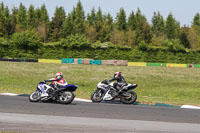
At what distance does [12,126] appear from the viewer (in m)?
9.62

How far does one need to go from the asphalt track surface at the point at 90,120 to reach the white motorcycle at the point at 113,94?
306cm

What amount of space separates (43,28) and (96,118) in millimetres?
96374

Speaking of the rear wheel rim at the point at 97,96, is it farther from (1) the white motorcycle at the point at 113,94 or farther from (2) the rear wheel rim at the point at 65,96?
(2) the rear wheel rim at the point at 65,96

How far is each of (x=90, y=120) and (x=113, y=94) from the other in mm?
6170

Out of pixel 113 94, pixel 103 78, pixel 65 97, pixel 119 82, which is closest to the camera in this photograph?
pixel 65 97

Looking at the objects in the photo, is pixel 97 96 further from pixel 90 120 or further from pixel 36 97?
pixel 90 120

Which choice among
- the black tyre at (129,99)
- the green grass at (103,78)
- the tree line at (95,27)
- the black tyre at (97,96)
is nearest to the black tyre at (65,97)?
the black tyre at (97,96)

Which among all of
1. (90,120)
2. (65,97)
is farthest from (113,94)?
(90,120)

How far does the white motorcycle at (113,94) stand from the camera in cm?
1681

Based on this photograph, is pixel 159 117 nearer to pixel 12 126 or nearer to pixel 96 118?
pixel 96 118

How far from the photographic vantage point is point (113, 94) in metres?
17.1

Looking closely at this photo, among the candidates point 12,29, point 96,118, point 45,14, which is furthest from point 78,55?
point 45,14

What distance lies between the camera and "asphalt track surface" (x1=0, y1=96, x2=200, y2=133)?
9664 mm

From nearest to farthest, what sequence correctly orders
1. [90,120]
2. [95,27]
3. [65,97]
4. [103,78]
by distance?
[90,120] → [65,97] → [103,78] → [95,27]
